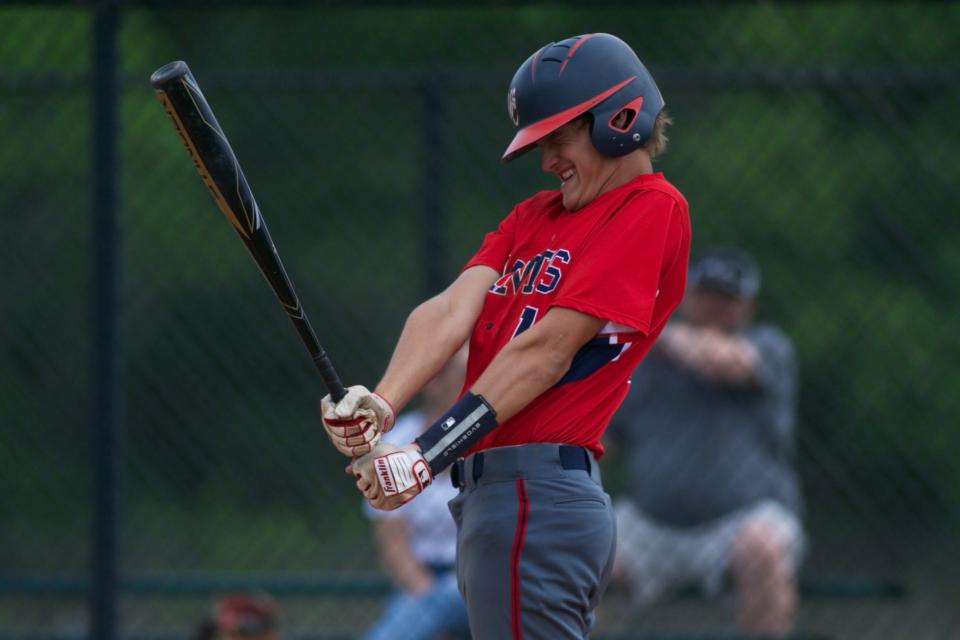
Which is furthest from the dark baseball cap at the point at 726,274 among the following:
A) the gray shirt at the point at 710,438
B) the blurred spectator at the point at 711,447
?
the gray shirt at the point at 710,438

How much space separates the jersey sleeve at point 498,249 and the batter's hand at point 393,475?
50 centimetres

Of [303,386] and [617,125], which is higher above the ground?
[617,125]

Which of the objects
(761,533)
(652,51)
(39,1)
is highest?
(39,1)

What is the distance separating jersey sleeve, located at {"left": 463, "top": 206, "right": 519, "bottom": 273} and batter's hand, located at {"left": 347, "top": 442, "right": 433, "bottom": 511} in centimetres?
50

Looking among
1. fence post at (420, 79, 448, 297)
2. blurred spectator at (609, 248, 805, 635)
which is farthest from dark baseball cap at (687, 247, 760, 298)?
fence post at (420, 79, 448, 297)

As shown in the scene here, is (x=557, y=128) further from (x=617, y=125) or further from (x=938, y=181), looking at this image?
(x=938, y=181)

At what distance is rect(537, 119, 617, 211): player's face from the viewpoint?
2.62 m

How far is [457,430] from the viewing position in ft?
8.05

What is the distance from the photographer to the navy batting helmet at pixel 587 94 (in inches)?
101

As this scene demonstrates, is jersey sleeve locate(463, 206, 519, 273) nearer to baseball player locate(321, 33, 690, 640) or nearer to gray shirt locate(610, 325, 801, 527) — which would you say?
baseball player locate(321, 33, 690, 640)

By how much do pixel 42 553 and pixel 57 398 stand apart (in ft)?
2.15

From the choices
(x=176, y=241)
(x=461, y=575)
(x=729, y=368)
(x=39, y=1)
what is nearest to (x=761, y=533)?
(x=729, y=368)

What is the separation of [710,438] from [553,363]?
241 cm

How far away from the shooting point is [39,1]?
411 cm
